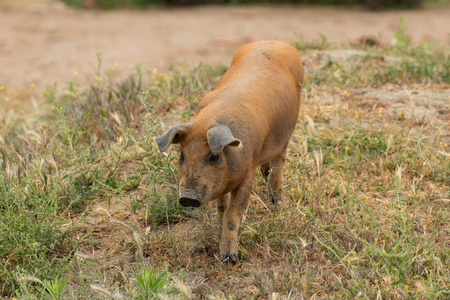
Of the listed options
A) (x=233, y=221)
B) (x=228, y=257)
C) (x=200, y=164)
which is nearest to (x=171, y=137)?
(x=200, y=164)

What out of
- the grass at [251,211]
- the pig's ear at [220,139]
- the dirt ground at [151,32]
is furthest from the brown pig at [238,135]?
the dirt ground at [151,32]

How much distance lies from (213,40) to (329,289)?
27.1 ft

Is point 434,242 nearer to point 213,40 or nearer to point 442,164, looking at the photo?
point 442,164

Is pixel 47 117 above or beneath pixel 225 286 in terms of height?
beneath

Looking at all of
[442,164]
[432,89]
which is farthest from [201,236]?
[432,89]

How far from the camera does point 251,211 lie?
4.30m

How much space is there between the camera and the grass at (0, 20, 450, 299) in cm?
341

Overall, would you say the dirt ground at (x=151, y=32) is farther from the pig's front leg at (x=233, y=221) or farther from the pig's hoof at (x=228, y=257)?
the pig's hoof at (x=228, y=257)

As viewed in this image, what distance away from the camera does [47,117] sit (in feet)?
22.6

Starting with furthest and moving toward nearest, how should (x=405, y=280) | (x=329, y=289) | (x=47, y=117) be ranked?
(x=47, y=117), (x=329, y=289), (x=405, y=280)

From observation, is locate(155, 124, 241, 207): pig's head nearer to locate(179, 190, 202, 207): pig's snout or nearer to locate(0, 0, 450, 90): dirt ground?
locate(179, 190, 202, 207): pig's snout

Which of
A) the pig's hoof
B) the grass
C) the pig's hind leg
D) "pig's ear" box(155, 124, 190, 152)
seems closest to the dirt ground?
the grass

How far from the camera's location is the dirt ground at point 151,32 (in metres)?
9.61

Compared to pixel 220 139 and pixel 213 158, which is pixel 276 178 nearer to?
pixel 213 158
